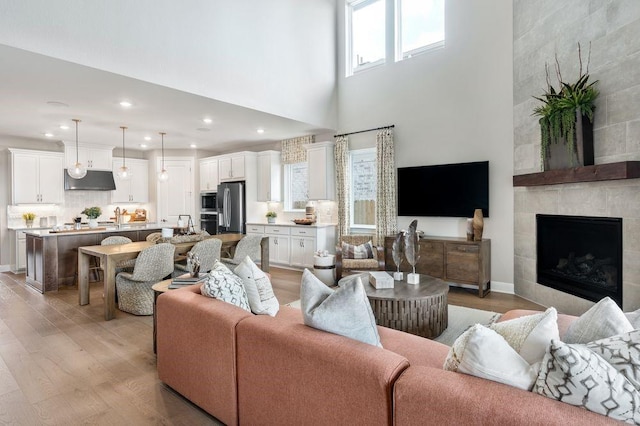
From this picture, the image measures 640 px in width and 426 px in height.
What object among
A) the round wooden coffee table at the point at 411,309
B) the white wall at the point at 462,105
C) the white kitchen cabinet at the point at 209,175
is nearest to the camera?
the round wooden coffee table at the point at 411,309

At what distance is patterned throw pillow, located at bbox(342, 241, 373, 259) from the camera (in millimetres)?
5484

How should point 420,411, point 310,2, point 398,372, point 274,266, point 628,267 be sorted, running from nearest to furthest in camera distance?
point 420,411 < point 398,372 < point 628,267 < point 310,2 < point 274,266

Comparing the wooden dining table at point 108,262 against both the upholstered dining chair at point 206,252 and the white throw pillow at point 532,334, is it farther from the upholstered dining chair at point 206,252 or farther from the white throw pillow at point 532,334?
the white throw pillow at point 532,334

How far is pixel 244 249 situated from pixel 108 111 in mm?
2903

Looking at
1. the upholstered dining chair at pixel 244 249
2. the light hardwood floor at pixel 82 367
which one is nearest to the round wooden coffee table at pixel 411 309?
the light hardwood floor at pixel 82 367

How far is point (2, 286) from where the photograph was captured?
553cm

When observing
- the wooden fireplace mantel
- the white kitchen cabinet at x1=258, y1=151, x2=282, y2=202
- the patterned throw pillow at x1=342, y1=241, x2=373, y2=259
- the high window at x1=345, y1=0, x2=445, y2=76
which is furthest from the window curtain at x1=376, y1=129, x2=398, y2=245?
the white kitchen cabinet at x1=258, y1=151, x2=282, y2=202

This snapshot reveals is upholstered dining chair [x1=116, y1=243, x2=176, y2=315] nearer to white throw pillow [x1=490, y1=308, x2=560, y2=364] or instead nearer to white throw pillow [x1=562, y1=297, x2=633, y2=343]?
white throw pillow [x1=490, y1=308, x2=560, y2=364]

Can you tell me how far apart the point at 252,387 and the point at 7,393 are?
1940mm

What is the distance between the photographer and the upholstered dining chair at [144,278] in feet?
13.1

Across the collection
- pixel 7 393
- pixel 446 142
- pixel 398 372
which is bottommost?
pixel 7 393

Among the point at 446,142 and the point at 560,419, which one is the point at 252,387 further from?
the point at 446,142

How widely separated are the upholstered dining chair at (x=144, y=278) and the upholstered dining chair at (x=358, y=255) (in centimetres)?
234

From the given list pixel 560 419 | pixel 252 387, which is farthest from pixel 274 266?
pixel 560 419
